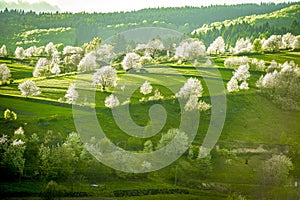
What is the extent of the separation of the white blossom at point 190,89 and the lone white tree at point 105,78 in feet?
57.2

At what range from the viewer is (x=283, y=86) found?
4038 inches

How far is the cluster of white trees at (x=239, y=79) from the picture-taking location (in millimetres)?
101925

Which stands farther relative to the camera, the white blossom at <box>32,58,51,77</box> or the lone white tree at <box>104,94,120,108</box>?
the white blossom at <box>32,58,51,77</box>

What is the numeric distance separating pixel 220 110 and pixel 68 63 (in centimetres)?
5335

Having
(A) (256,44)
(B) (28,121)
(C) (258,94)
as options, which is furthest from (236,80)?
(B) (28,121)

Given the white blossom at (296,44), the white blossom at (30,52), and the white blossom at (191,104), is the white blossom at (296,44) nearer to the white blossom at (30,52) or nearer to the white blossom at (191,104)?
the white blossom at (191,104)

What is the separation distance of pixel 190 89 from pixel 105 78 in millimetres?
21989

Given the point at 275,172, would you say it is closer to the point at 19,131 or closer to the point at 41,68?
the point at 19,131

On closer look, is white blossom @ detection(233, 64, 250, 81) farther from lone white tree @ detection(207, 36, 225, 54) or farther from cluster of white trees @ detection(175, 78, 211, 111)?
lone white tree @ detection(207, 36, 225, 54)

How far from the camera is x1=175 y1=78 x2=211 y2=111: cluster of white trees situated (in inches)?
3612

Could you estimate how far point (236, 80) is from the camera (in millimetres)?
104375

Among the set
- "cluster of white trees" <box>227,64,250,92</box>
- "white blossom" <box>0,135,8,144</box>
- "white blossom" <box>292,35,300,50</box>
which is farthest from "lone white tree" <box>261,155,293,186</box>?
"white blossom" <box>292,35,300,50</box>

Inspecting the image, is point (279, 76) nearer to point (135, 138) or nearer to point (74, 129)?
point (135, 138)

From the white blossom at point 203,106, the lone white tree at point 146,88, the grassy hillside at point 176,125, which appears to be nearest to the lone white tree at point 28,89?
the grassy hillside at point 176,125
